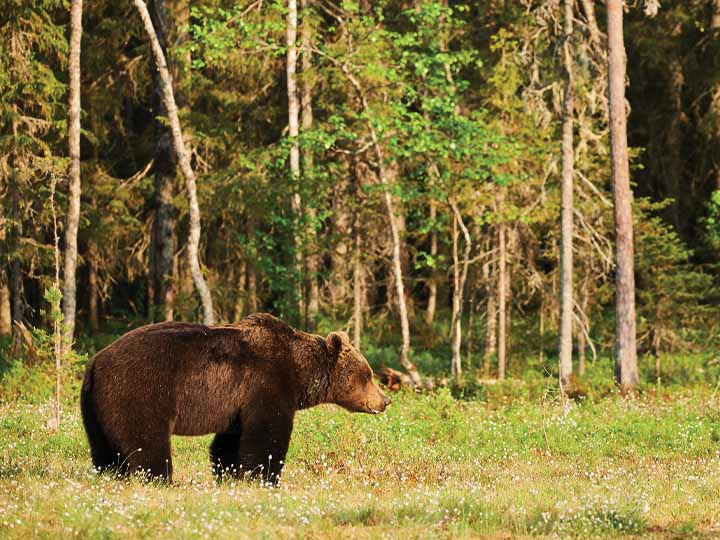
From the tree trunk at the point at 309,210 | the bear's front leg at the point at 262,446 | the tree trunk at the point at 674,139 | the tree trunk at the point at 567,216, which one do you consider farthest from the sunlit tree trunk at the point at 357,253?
the bear's front leg at the point at 262,446

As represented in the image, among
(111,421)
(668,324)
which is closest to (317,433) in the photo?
(111,421)

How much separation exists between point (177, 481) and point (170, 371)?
4.29 ft

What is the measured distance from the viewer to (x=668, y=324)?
29.2m

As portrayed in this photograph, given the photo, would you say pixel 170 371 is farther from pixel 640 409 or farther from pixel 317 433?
pixel 640 409

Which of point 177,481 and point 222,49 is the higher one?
point 222,49

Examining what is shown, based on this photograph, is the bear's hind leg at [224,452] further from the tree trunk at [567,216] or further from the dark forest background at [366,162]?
the tree trunk at [567,216]

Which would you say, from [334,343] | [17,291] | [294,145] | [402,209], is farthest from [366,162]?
[334,343]

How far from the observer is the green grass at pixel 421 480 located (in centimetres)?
841

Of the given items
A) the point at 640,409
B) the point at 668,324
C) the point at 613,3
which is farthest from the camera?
the point at 668,324

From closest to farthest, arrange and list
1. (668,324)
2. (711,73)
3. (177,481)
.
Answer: (177,481)
(668,324)
(711,73)

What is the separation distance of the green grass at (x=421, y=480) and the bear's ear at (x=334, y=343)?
1.36 metres

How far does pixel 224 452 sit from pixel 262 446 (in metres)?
0.60

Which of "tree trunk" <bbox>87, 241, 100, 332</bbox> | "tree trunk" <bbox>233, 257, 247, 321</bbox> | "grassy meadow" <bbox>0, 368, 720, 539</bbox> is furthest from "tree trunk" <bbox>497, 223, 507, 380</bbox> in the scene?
"tree trunk" <bbox>87, 241, 100, 332</bbox>

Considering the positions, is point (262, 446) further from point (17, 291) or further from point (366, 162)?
point (17, 291)
